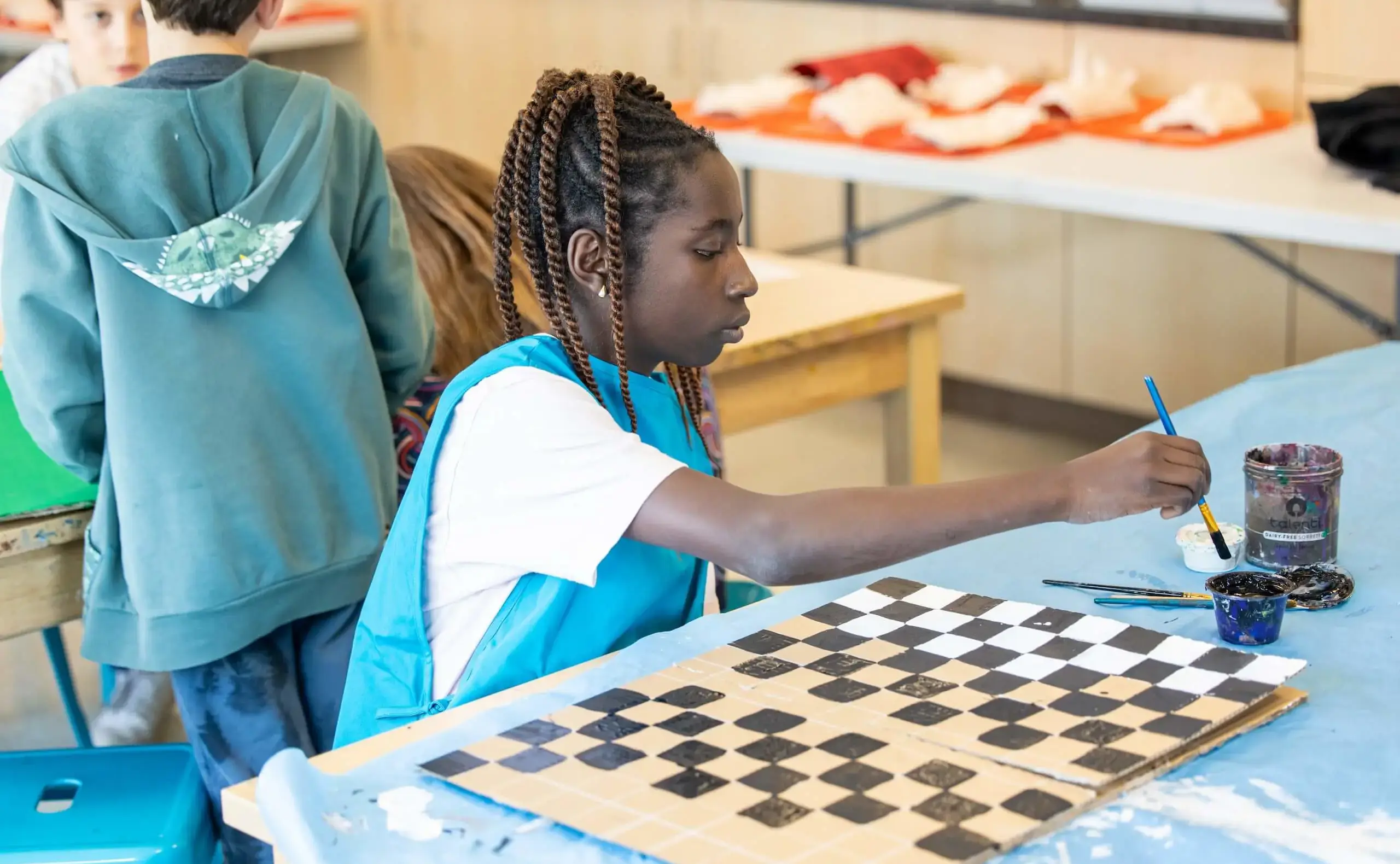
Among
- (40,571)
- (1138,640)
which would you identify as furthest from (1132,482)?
(40,571)

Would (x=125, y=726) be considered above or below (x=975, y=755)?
below

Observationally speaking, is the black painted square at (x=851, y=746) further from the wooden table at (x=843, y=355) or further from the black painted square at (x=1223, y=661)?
the wooden table at (x=843, y=355)

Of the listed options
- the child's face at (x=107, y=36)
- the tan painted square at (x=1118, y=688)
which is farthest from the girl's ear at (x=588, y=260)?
the child's face at (x=107, y=36)

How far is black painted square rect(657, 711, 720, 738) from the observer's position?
1.15 meters

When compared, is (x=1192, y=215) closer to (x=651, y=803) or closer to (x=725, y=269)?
(x=725, y=269)

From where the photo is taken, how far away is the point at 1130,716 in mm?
1132

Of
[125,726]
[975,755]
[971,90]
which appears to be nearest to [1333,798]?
[975,755]

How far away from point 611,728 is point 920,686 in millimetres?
230

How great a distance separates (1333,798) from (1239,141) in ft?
8.51

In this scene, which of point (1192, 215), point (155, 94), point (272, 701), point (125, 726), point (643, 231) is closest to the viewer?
point (643, 231)

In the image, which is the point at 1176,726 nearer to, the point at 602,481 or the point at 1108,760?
the point at 1108,760

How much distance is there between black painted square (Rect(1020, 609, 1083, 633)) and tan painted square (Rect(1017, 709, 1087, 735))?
16cm

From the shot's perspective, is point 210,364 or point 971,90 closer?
point 210,364

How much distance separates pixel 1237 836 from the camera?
1.02 meters
